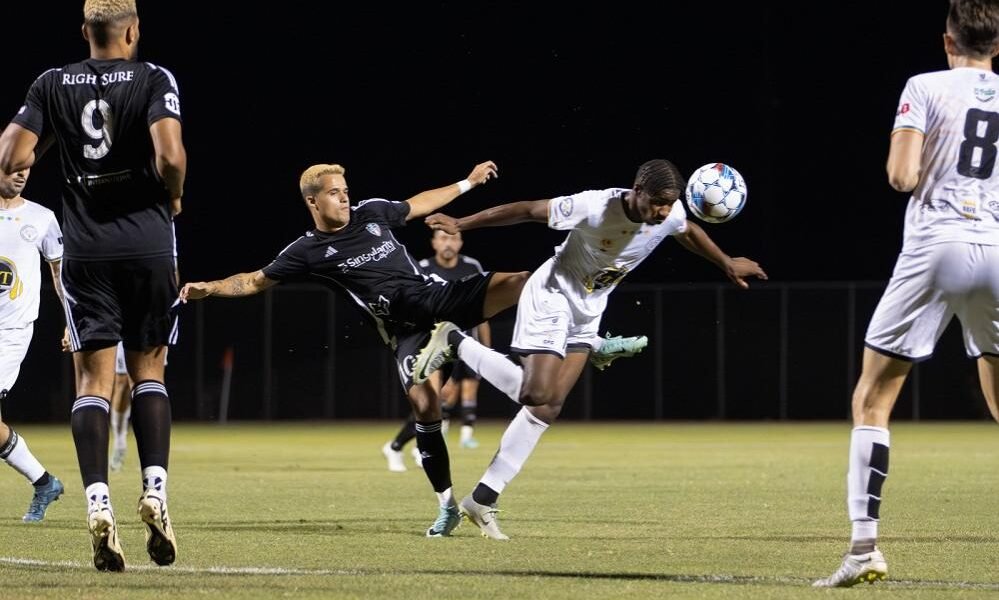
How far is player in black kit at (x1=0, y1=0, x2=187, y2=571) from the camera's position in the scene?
6.40 m

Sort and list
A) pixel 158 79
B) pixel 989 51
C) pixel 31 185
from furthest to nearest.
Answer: pixel 31 185 < pixel 158 79 < pixel 989 51

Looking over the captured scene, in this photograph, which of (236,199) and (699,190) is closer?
(699,190)

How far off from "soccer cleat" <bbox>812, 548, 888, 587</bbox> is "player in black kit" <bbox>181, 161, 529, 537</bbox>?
306 centimetres

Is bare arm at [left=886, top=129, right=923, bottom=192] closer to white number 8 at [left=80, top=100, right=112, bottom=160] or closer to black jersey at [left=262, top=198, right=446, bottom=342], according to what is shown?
white number 8 at [left=80, top=100, right=112, bottom=160]

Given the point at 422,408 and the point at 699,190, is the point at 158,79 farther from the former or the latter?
the point at 699,190

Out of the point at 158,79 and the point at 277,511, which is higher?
the point at 158,79

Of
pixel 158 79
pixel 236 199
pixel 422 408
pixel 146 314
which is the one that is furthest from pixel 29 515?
pixel 236 199

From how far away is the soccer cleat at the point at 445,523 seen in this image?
27.4ft

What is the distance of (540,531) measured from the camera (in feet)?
28.2

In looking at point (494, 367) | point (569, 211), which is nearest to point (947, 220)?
point (569, 211)

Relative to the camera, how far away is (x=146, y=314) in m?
6.65

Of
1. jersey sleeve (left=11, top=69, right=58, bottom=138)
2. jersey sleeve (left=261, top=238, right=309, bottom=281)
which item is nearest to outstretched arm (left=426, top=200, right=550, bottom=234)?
jersey sleeve (left=261, top=238, right=309, bottom=281)

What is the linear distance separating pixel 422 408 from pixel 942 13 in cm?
2405

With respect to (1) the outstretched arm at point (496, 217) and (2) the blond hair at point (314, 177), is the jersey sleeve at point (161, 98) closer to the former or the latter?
(1) the outstretched arm at point (496, 217)
